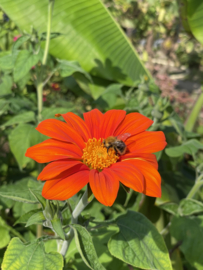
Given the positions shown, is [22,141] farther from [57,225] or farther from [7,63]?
[57,225]

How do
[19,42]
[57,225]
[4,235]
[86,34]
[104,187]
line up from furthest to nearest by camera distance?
1. [86,34]
2. [19,42]
3. [4,235]
4. [57,225]
5. [104,187]

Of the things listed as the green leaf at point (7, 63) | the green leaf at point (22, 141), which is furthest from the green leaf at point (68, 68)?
the green leaf at point (22, 141)

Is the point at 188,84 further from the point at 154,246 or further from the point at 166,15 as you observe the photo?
the point at 154,246

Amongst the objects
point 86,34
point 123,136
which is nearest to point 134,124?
point 123,136

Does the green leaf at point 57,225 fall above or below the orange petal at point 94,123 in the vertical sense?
below

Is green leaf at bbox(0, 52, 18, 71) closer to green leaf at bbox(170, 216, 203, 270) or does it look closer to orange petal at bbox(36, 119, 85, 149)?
orange petal at bbox(36, 119, 85, 149)

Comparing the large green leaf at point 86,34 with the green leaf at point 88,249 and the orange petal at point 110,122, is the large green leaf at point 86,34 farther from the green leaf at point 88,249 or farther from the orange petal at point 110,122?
the green leaf at point 88,249

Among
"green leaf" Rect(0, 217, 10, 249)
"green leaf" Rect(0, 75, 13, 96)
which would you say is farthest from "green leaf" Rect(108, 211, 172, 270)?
"green leaf" Rect(0, 75, 13, 96)
